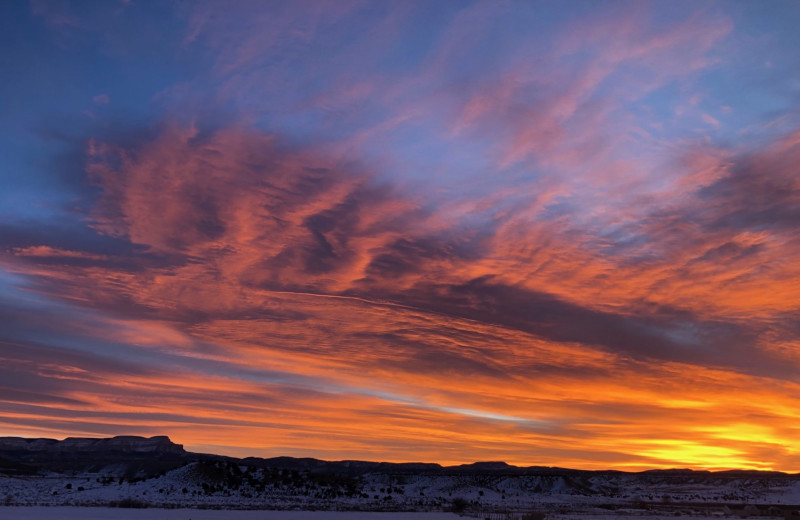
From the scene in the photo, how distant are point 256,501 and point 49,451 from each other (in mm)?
148394

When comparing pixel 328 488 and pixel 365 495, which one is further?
pixel 328 488

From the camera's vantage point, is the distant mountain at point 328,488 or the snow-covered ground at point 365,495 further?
the distant mountain at point 328,488

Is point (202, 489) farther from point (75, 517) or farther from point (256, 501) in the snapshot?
point (75, 517)

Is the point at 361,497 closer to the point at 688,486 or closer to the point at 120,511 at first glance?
the point at 120,511

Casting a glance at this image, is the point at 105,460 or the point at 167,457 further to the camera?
the point at 167,457

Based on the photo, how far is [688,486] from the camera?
140 m

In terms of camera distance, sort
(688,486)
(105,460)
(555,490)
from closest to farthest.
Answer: (555,490) → (688,486) → (105,460)

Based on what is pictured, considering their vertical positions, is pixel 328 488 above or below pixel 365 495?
above

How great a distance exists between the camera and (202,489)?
3196 inches

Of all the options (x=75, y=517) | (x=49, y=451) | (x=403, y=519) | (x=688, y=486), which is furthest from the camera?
(x=49, y=451)

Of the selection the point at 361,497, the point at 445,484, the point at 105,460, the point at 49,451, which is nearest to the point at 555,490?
the point at 445,484

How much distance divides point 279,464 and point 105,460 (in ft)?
148

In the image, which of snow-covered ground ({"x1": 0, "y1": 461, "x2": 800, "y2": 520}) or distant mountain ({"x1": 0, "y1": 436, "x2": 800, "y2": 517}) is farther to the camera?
distant mountain ({"x1": 0, "y1": 436, "x2": 800, "y2": 517})

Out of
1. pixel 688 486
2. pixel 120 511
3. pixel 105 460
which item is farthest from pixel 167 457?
pixel 120 511
